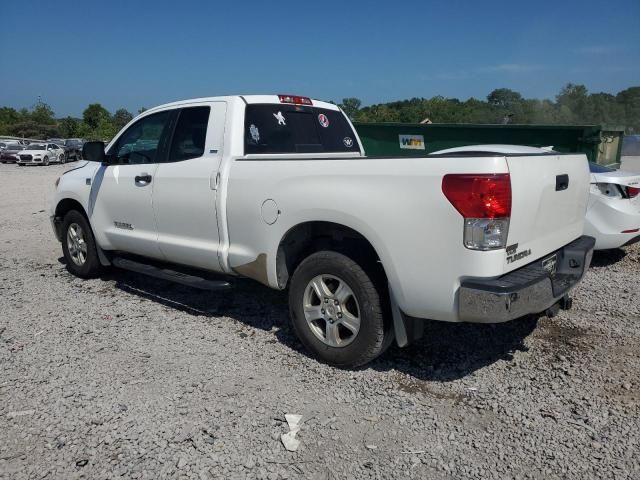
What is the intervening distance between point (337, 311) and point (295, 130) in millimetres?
2009

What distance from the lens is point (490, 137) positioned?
922cm

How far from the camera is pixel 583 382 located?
3.57m

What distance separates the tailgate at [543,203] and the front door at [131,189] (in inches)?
129

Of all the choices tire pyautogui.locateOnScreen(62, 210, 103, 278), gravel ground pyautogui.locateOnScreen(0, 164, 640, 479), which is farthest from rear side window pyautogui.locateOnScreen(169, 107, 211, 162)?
tire pyautogui.locateOnScreen(62, 210, 103, 278)

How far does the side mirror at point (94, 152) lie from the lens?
5406 mm

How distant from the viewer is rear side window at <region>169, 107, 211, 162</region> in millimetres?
4656

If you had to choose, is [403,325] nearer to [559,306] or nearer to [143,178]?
[559,306]

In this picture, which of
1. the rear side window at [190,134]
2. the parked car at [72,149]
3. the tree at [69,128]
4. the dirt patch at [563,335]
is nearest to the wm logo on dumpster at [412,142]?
the dirt patch at [563,335]

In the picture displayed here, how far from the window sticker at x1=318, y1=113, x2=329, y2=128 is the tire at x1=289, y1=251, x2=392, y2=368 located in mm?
1964

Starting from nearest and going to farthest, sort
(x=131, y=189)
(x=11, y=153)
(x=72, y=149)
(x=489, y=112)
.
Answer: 1. (x=131, y=189)
2. (x=489, y=112)
3. (x=11, y=153)
4. (x=72, y=149)

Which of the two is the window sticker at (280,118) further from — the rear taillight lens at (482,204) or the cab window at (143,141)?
the rear taillight lens at (482,204)

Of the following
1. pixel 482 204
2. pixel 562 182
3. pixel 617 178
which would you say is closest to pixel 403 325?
pixel 482 204

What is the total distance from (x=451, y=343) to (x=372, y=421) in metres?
1.35

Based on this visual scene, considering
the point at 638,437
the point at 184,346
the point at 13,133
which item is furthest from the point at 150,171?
the point at 13,133
